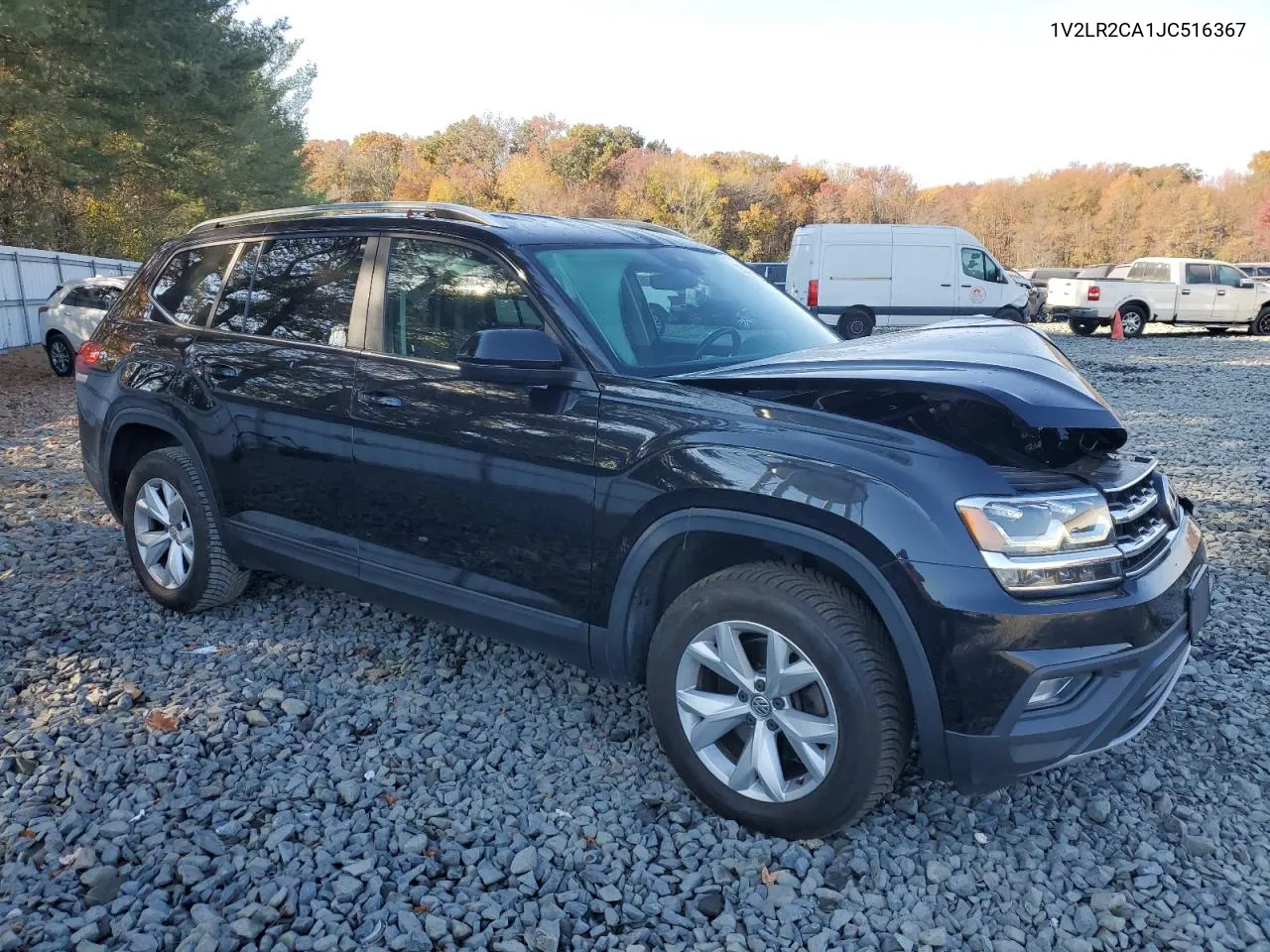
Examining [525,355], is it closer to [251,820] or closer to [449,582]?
[449,582]

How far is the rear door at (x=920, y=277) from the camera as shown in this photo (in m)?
20.3

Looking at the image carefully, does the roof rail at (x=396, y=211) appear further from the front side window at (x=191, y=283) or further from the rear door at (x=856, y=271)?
the rear door at (x=856, y=271)

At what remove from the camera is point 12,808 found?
2994 millimetres

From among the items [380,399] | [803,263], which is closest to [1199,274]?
[803,263]

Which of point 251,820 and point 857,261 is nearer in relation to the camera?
point 251,820

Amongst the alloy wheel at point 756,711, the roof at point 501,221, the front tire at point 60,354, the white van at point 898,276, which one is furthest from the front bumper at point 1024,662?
the white van at point 898,276

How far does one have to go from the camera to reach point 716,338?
3.67 metres

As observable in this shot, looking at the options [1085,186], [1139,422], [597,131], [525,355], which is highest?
[597,131]

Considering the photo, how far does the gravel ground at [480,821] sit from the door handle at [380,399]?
1.18 m

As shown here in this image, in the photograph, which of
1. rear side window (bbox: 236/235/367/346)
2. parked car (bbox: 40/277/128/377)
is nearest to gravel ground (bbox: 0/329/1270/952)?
rear side window (bbox: 236/235/367/346)

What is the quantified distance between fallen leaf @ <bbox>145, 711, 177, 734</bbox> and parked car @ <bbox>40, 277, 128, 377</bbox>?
12.3 m

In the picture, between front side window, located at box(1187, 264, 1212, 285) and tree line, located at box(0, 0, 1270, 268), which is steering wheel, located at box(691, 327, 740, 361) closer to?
tree line, located at box(0, 0, 1270, 268)

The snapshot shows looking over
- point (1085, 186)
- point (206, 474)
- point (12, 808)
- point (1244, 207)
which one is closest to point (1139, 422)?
point (206, 474)

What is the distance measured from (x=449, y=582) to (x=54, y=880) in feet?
4.80
